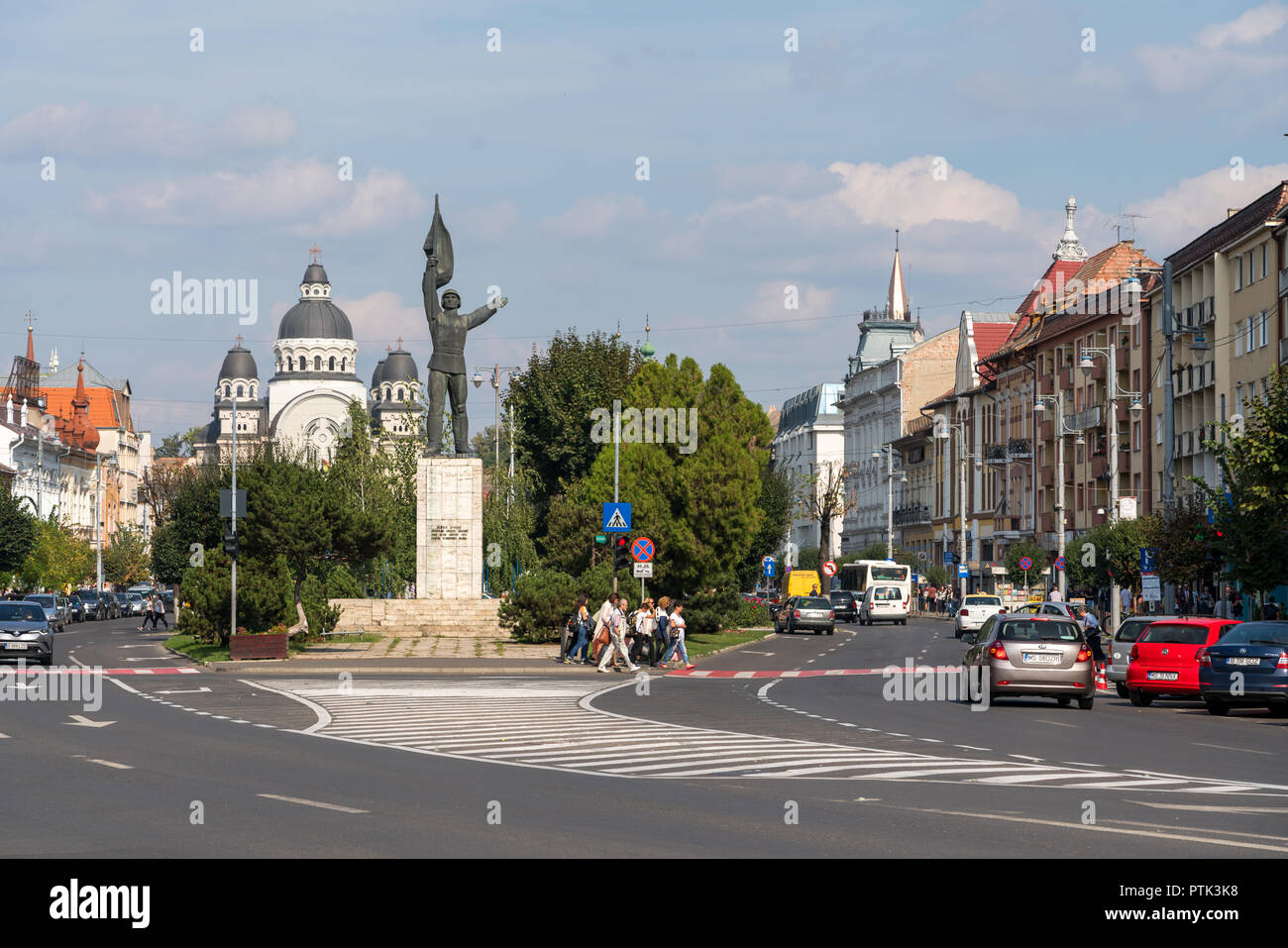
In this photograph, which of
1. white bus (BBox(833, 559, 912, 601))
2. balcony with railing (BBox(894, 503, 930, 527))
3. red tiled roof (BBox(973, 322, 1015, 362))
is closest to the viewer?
white bus (BBox(833, 559, 912, 601))

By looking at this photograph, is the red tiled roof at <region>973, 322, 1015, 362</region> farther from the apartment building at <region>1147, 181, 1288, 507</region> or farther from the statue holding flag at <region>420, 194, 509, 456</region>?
the statue holding flag at <region>420, 194, 509, 456</region>

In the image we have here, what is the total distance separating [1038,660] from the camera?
28672mm

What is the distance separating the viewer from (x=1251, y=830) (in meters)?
12.6

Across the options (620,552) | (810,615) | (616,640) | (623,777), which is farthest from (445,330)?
(623,777)

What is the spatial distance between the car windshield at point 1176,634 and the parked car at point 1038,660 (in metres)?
2.79

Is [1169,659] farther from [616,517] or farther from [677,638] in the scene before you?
[616,517]

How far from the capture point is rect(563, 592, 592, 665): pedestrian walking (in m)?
41.8

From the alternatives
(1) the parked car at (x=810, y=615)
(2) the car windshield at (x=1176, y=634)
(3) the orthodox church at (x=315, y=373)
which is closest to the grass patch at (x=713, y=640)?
(1) the parked car at (x=810, y=615)

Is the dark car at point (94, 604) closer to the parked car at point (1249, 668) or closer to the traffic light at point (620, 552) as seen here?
the traffic light at point (620, 552)

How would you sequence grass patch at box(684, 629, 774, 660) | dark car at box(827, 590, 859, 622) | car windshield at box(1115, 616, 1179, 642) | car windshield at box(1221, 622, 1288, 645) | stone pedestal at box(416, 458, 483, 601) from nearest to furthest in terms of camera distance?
car windshield at box(1221, 622, 1288, 645) < car windshield at box(1115, 616, 1179, 642) < stone pedestal at box(416, 458, 483, 601) < grass patch at box(684, 629, 774, 660) < dark car at box(827, 590, 859, 622)

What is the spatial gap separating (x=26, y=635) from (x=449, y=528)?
1305 centimetres

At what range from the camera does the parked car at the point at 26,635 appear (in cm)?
3984

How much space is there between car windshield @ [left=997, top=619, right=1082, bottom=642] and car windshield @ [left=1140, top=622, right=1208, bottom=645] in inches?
115

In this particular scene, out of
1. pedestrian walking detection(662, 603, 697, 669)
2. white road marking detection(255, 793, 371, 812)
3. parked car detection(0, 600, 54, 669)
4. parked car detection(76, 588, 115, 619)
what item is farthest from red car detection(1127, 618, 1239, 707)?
parked car detection(76, 588, 115, 619)
